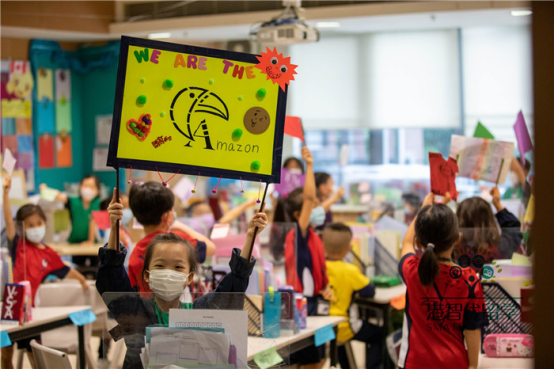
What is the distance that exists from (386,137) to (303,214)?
5.32 meters

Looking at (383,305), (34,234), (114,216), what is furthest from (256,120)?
(383,305)

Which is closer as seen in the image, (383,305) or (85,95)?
(383,305)

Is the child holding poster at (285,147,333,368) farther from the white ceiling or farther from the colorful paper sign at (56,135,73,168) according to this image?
the colorful paper sign at (56,135,73,168)

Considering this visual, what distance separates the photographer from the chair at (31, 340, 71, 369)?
236cm

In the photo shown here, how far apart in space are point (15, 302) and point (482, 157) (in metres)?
2.45

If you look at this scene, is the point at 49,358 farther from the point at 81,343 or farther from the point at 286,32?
the point at 286,32

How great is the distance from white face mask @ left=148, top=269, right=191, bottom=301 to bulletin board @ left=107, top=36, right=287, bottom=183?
33cm

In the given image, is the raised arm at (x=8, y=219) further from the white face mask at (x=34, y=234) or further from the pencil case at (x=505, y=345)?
the pencil case at (x=505, y=345)

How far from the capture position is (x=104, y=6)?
7906 mm

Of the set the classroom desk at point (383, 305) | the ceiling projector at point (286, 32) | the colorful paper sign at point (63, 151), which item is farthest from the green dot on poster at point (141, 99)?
the colorful paper sign at point (63, 151)

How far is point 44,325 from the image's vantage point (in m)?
3.20

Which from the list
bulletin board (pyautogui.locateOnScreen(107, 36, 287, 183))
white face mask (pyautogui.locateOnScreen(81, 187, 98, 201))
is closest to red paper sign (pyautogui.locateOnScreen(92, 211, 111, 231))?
bulletin board (pyautogui.locateOnScreen(107, 36, 287, 183))

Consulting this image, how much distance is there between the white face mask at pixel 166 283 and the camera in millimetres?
1862

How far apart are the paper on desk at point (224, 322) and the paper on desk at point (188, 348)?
0.03 m
